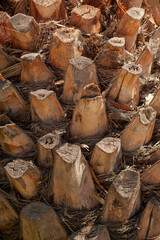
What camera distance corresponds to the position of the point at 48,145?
1.41m

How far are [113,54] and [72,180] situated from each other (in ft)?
2.25

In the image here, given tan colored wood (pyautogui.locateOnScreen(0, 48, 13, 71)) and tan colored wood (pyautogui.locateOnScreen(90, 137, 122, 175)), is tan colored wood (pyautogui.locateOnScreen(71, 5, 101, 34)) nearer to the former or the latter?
tan colored wood (pyautogui.locateOnScreen(0, 48, 13, 71))

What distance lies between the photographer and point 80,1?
2000 mm

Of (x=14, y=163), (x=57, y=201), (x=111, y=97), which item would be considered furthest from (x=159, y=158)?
(x=14, y=163)

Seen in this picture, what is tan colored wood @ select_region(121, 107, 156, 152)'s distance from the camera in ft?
4.67

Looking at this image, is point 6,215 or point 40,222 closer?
point 40,222

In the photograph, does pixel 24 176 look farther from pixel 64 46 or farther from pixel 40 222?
pixel 64 46

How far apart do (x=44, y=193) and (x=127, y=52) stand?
2.89ft

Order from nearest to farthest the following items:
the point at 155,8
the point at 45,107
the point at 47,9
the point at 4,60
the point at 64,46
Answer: the point at 45,107 < the point at 64,46 < the point at 4,60 < the point at 47,9 < the point at 155,8

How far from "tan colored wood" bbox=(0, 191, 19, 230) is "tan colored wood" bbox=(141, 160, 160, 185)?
0.66 meters

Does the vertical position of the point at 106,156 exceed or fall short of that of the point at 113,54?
it falls short

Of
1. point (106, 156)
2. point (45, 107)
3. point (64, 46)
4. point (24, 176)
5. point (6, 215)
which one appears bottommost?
point (6, 215)

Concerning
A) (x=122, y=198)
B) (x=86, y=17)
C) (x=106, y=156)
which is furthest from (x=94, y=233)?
(x=86, y=17)

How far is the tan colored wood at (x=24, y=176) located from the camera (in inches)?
54.5
